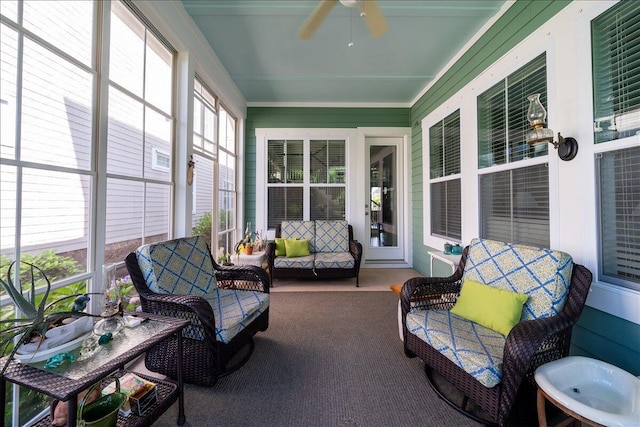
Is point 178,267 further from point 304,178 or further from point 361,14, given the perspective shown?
point 304,178

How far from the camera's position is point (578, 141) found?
164cm

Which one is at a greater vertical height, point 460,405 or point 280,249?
point 280,249

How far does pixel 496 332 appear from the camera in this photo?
1.53 m

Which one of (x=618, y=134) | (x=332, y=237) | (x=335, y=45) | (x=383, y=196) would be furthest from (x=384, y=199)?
(x=618, y=134)

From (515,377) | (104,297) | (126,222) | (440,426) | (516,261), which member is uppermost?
(126,222)

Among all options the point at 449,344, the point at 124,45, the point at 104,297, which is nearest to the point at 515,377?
the point at 449,344

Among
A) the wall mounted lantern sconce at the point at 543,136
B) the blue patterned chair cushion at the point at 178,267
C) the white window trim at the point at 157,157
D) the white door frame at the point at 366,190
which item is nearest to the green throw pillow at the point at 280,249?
the white door frame at the point at 366,190

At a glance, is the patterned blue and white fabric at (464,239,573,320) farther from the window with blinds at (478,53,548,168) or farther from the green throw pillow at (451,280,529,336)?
the window with blinds at (478,53,548,168)

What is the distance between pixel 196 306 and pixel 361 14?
7.68 ft

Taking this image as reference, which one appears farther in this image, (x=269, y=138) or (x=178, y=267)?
(x=269, y=138)

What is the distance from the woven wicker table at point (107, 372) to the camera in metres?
0.90

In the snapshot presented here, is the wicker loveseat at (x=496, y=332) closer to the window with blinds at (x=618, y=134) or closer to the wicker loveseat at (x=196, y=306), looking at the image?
the window with blinds at (x=618, y=134)

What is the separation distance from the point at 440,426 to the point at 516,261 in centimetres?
115

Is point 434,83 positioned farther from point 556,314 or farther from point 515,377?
point 515,377
